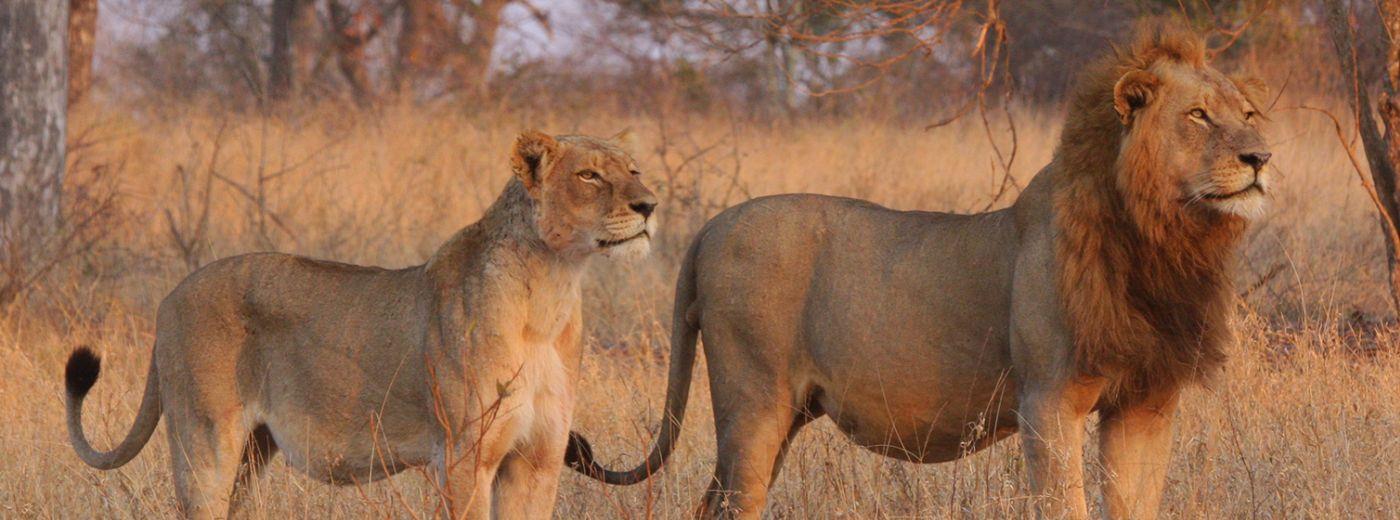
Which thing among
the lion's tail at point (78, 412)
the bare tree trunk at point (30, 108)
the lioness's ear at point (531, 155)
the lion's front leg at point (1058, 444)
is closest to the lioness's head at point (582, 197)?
the lioness's ear at point (531, 155)

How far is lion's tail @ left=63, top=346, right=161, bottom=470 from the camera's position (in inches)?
168

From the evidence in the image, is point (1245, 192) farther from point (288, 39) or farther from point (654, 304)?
point (288, 39)

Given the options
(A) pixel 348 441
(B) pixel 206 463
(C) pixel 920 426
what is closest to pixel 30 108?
(B) pixel 206 463

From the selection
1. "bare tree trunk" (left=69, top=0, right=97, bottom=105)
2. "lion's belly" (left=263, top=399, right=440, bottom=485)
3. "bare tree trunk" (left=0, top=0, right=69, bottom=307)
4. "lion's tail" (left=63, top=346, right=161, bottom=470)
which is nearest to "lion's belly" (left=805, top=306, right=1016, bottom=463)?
"lion's belly" (left=263, top=399, right=440, bottom=485)

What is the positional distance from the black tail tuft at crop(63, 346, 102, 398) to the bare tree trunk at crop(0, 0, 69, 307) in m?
4.16

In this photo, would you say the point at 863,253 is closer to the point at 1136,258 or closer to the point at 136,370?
the point at 1136,258

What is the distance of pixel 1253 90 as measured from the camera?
147 inches

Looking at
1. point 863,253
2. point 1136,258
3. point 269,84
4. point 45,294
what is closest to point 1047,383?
point 1136,258

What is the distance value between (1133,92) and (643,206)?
111cm

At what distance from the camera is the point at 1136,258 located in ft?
12.0

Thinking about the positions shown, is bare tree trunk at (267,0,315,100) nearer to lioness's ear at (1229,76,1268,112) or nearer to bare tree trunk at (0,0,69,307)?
bare tree trunk at (0,0,69,307)

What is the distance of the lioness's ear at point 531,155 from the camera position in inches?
148

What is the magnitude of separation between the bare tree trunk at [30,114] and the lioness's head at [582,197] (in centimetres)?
519

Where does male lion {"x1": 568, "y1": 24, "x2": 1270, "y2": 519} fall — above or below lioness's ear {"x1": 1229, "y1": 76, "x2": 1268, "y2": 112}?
below
